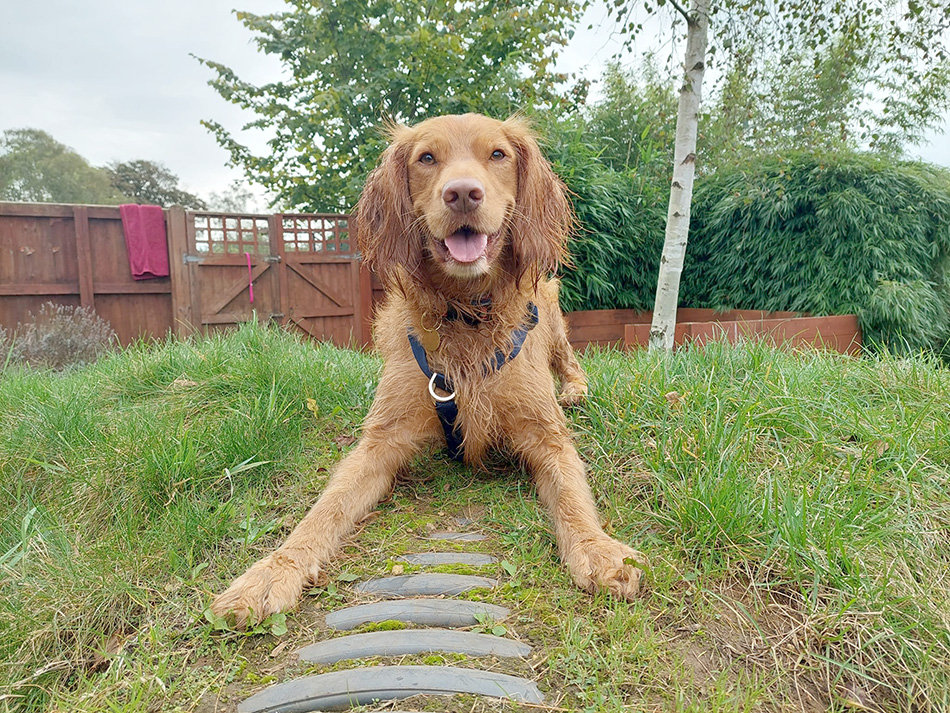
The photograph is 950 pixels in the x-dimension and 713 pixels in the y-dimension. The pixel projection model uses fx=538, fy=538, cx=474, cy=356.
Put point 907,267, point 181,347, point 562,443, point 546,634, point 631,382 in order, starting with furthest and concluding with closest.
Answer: point 907,267 → point 181,347 → point 631,382 → point 562,443 → point 546,634

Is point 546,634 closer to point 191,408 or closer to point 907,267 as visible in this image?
point 191,408

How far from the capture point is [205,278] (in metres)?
8.08

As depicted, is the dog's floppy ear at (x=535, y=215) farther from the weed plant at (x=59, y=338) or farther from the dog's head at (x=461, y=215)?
the weed plant at (x=59, y=338)

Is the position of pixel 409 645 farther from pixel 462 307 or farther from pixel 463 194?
pixel 463 194

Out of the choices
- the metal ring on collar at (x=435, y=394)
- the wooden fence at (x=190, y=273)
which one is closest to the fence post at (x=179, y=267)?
the wooden fence at (x=190, y=273)

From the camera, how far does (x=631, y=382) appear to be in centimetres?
284

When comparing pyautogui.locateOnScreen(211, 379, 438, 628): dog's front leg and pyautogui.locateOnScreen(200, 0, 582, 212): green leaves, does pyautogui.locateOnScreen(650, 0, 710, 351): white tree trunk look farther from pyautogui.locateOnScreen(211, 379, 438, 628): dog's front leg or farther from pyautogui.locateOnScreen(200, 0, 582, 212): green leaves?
pyautogui.locateOnScreen(200, 0, 582, 212): green leaves

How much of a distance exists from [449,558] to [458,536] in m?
0.15

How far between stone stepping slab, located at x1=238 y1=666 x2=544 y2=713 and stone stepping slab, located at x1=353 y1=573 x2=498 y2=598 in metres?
0.36

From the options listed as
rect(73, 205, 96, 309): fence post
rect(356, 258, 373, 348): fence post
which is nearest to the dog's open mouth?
rect(356, 258, 373, 348): fence post

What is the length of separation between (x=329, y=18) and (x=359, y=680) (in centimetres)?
969

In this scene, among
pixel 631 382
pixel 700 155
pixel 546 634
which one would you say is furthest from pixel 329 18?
A: pixel 546 634

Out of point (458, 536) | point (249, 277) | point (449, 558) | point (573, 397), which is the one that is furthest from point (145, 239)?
point (449, 558)

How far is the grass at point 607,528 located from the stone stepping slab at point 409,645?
0.05m
